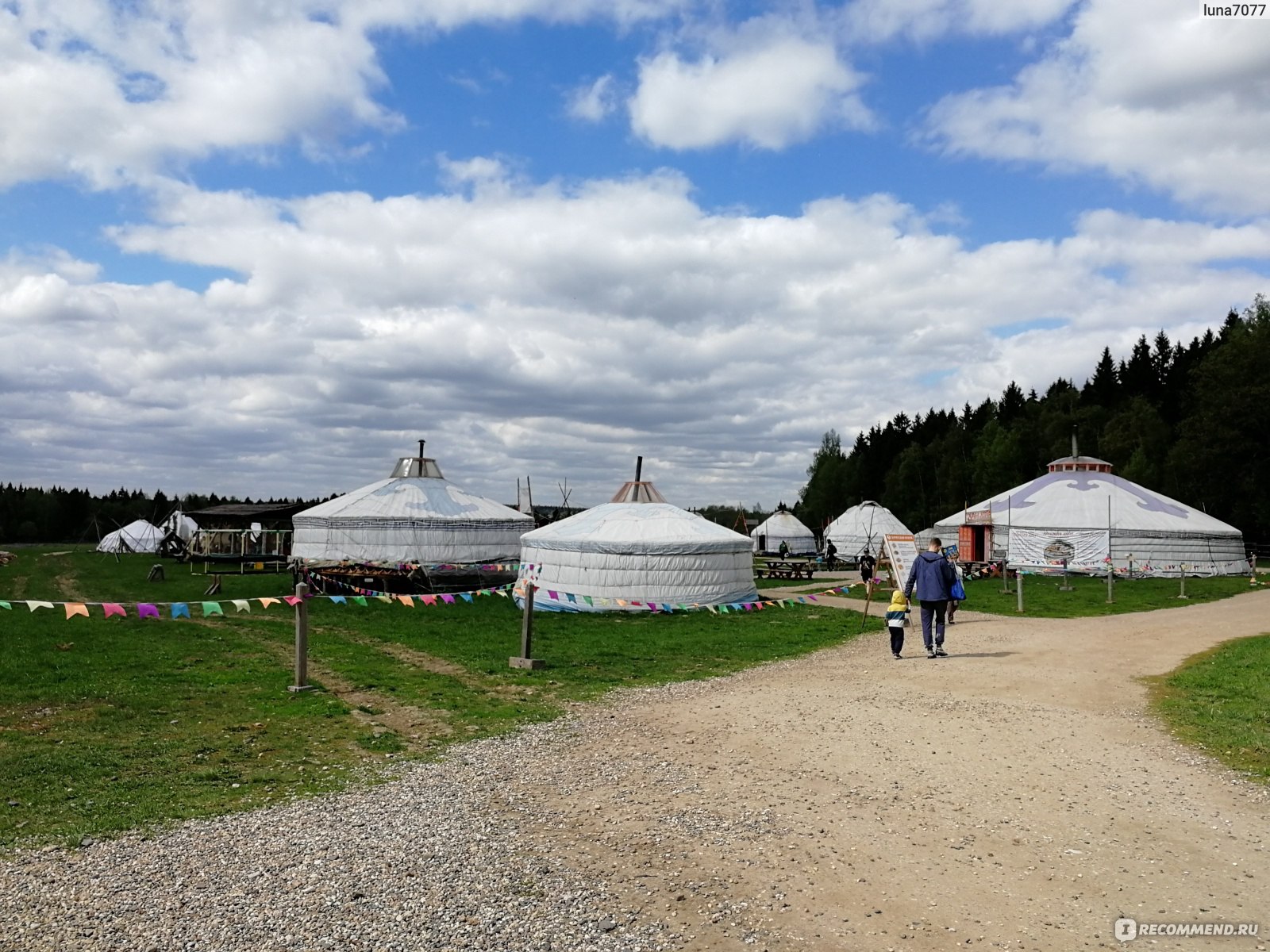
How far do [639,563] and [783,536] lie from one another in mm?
33289

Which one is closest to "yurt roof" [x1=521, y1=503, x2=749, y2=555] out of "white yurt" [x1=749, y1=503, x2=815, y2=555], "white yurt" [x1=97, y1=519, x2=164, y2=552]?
"white yurt" [x1=749, y1=503, x2=815, y2=555]

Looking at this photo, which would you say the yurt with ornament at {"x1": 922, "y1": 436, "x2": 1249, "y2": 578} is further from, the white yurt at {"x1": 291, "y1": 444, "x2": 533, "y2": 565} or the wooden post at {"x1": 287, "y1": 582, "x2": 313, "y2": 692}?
the wooden post at {"x1": 287, "y1": 582, "x2": 313, "y2": 692}

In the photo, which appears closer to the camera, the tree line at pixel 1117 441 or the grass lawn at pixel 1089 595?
the grass lawn at pixel 1089 595

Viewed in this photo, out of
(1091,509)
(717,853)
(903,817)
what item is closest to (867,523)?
(1091,509)

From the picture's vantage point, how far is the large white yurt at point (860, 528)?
45.5 meters

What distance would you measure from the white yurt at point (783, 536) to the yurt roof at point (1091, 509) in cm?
1699

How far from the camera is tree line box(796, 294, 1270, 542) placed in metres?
41.5

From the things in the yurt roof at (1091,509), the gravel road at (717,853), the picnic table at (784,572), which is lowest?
the gravel road at (717,853)

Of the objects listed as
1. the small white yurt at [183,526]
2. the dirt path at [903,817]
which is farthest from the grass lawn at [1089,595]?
the small white yurt at [183,526]

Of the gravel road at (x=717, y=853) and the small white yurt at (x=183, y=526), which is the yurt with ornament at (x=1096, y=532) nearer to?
the gravel road at (x=717, y=853)

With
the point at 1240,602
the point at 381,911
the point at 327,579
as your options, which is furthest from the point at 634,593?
the point at 381,911

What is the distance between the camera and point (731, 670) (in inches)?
490

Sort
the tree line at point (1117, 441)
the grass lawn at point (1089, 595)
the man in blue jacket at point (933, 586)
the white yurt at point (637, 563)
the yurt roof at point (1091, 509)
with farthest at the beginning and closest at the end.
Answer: the tree line at point (1117, 441) → the yurt roof at point (1091, 509) → the grass lawn at point (1089, 595) → the white yurt at point (637, 563) → the man in blue jacket at point (933, 586)

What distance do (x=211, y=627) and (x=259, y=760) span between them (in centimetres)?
1095
